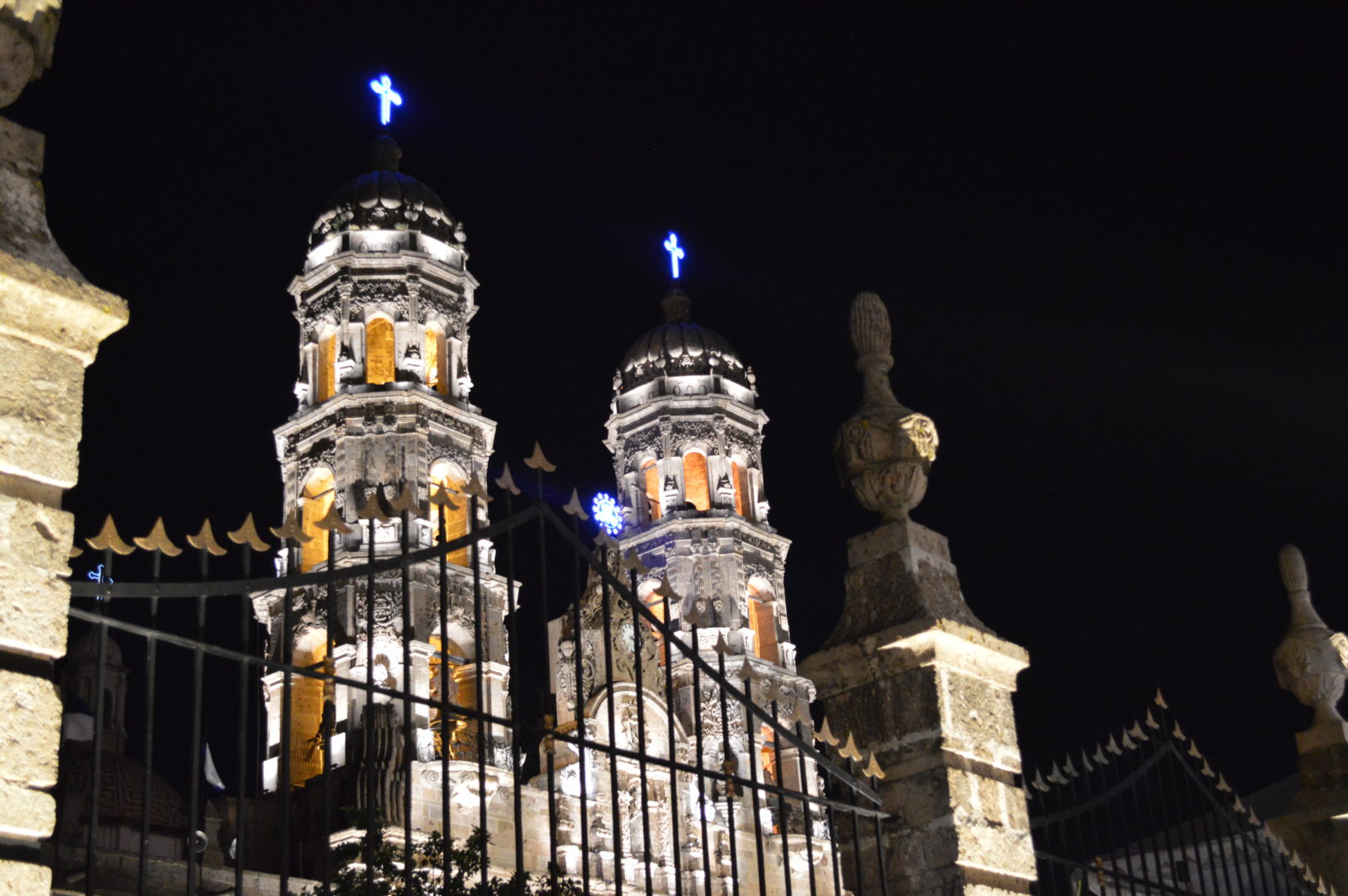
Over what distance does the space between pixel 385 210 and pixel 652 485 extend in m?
9.06

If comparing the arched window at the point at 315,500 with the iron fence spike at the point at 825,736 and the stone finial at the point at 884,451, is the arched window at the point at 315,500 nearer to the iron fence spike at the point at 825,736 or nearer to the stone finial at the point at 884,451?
the stone finial at the point at 884,451

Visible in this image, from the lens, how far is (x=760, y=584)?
37.1 metres

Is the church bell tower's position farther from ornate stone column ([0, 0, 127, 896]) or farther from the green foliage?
ornate stone column ([0, 0, 127, 896])

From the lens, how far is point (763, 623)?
122 feet

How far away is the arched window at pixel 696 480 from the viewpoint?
3775 cm

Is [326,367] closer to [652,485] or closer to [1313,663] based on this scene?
[652,485]

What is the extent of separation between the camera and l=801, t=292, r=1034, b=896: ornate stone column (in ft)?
24.6

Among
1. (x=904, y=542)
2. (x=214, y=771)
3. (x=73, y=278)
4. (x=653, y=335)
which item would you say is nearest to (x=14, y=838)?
(x=73, y=278)

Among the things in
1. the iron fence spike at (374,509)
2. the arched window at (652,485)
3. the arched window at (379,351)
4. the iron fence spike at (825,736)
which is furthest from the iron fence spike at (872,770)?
the arched window at (652,485)

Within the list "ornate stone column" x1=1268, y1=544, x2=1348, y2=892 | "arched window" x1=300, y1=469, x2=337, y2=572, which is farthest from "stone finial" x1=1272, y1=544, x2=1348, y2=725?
"arched window" x1=300, y1=469, x2=337, y2=572

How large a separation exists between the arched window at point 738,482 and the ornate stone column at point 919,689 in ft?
96.8

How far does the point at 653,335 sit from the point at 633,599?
110 feet

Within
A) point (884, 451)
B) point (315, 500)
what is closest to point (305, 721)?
point (315, 500)

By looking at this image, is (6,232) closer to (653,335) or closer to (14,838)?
(14,838)
